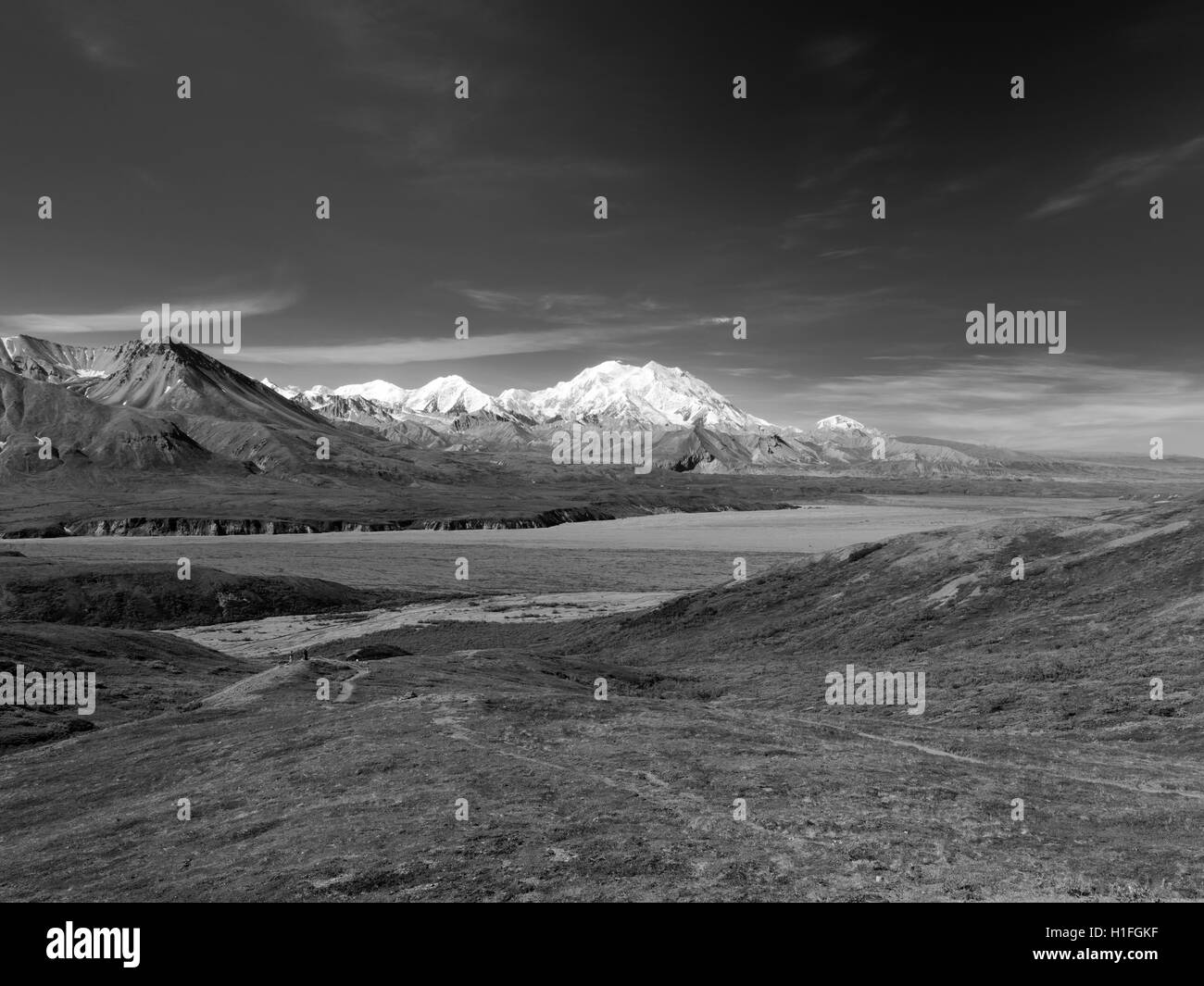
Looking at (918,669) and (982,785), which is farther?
(918,669)

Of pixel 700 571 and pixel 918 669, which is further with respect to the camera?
pixel 700 571

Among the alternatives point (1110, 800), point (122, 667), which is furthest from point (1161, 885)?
point (122, 667)

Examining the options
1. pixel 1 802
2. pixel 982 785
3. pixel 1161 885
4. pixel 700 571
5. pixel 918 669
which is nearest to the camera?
pixel 1161 885

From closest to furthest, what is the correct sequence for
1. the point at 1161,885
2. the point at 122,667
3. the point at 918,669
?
1. the point at 1161,885
2. the point at 918,669
3. the point at 122,667

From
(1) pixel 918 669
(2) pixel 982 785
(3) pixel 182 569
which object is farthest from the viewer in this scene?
(3) pixel 182 569
